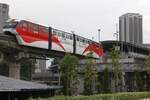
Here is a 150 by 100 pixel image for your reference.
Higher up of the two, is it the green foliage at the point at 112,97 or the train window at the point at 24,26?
the train window at the point at 24,26

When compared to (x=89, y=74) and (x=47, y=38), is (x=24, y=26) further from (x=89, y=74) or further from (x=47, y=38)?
(x=89, y=74)

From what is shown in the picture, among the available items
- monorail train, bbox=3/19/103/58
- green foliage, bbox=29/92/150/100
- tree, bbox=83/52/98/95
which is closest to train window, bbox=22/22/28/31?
monorail train, bbox=3/19/103/58

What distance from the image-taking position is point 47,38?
6284cm

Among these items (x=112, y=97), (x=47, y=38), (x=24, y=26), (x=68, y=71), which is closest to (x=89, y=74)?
(x=68, y=71)

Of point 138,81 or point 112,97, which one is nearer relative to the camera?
point 112,97

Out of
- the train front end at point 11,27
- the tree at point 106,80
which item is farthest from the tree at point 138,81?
the train front end at point 11,27

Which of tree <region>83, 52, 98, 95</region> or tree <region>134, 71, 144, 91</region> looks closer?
tree <region>83, 52, 98, 95</region>

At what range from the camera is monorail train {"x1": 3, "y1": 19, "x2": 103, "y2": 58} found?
2239 inches

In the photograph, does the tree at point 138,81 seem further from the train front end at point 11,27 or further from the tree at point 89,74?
the train front end at point 11,27

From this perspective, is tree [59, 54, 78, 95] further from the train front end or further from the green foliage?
the green foliage

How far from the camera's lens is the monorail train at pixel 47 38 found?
187 feet

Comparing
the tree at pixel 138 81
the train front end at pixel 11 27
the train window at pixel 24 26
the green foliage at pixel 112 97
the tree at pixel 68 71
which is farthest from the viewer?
the tree at pixel 138 81

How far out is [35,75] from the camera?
11625cm

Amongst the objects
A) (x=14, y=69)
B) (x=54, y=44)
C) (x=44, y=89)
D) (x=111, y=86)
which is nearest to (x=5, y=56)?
(x=14, y=69)
